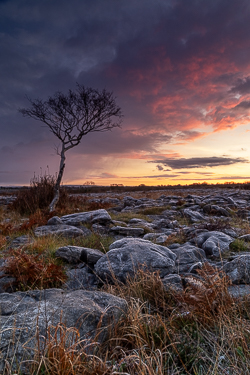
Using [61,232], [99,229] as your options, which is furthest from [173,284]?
[99,229]

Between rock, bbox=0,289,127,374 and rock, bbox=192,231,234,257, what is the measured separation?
2.72m

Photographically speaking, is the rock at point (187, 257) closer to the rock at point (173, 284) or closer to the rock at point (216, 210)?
the rock at point (173, 284)

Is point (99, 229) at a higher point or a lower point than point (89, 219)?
lower

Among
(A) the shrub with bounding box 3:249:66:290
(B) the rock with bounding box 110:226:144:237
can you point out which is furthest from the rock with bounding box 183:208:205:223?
(A) the shrub with bounding box 3:249:66:290

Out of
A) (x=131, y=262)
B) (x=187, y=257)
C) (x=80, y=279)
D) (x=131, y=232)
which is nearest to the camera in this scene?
(x=131, y=262)

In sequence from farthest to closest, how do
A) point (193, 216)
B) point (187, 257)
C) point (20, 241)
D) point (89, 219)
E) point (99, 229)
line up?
1. point (193, 216)
2. point (89, 219)
3. point (99, 229)
4. point (20, 241)
5. point (187, 257)

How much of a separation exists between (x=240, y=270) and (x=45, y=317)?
2371 millimetres

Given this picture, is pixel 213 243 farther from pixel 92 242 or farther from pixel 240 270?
pixel 92 242

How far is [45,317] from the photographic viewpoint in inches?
74.2

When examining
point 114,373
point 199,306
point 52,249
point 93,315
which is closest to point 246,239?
point 199,306

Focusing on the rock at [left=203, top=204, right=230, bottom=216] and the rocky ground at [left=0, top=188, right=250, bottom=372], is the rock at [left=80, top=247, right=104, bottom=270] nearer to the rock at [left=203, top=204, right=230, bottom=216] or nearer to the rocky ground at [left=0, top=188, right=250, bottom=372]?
the rocky ground at [left=0, top=188, right=250, bottom=372]

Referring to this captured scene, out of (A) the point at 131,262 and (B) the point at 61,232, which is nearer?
(A) the point at 131,262

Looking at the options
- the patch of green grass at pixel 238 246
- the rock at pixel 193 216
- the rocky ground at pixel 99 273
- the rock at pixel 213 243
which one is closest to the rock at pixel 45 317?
the rocky ground at pixel 99 273

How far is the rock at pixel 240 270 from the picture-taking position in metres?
2.95
